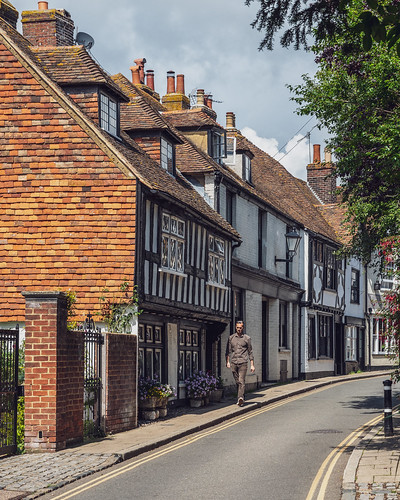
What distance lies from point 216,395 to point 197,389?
1845 millimetres

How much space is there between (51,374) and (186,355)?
9.88 meters

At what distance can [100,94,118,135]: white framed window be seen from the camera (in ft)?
66.4

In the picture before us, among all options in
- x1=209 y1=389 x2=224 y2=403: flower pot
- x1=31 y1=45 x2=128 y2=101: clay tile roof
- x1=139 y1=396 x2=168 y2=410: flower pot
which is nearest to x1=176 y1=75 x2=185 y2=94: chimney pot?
x1=31 y1=45 x2=128 y2=101: clay tile roof

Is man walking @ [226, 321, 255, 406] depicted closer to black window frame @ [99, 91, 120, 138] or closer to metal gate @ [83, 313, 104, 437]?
black window frame @ [99, 91, 120, 138]

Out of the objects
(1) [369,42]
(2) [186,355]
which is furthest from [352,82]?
(1) [369,42]

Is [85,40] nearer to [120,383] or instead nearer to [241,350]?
[241,350]

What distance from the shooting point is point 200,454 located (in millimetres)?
13789

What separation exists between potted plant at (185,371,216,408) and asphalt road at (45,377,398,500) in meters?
1.86

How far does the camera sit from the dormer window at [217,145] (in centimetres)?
2863

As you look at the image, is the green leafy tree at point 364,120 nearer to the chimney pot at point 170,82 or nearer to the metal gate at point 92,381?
the metal gate at point 92,381

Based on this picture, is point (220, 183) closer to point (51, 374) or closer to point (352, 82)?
point (352, 82)

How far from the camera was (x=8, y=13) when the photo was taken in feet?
72.8

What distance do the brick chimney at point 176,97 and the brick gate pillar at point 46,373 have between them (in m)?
19.4

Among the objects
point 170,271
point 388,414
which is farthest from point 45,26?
point 388,414
